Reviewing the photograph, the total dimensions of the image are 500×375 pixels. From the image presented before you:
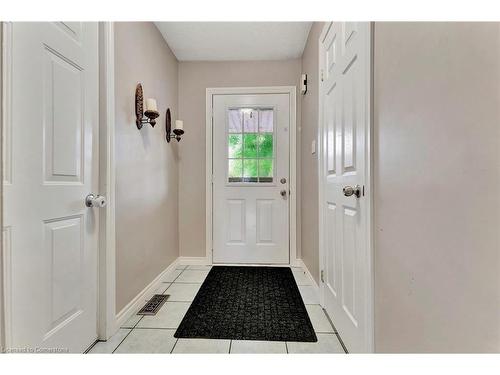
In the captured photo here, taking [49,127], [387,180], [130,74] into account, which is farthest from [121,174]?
[387,180]

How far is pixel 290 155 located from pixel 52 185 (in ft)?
7.11

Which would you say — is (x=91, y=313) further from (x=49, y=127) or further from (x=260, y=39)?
(x=260, y=39)

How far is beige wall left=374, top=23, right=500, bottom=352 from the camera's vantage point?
531 mm

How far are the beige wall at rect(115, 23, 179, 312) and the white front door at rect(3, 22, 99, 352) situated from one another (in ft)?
0.74

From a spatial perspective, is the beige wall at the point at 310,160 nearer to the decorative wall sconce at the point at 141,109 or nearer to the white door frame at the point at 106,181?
the decorative wall sconce at the point at 141,109

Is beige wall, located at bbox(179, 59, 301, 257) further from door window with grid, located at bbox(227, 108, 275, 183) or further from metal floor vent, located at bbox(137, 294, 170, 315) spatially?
metal floor vent, located at bbox(137, 294, 170, 315)

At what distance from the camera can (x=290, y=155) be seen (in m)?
2.79

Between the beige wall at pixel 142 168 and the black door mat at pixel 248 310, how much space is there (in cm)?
48

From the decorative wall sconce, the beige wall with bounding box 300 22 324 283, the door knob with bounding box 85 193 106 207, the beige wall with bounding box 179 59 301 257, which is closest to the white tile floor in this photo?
the beige wall with bounding box 300 22 324 283

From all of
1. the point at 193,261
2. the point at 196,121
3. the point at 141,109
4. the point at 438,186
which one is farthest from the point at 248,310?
the point at 196,121

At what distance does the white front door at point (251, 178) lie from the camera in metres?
2.82

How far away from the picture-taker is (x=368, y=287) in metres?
1.07

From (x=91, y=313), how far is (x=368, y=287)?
1.41 meters

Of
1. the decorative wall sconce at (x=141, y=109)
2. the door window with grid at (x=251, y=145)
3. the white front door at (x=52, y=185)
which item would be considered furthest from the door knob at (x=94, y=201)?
the door window with grid at (x=251, y=145)
